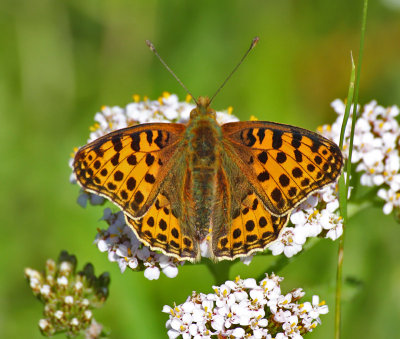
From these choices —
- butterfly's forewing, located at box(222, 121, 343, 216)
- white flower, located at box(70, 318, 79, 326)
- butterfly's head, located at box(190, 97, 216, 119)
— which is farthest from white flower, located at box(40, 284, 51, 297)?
butterfly's forewing, located at box(222, 121, 343, 216)

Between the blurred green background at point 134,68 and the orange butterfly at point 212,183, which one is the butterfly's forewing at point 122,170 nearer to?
the orange butterfly at point 212,183

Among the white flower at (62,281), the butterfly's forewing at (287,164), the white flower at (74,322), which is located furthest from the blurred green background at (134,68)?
the butterfly's forewing at (287,164)

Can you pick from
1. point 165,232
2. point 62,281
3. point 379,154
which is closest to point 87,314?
point 62,281

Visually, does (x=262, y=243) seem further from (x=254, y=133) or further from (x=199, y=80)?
(x=199, y=80)

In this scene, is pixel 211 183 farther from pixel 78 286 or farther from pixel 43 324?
pixel 43 324

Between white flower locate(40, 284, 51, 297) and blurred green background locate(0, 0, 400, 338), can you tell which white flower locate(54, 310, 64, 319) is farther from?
blurred green background locate(0, 0, 400, 338)

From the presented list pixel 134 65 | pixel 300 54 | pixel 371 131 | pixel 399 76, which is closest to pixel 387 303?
pixel 371 131

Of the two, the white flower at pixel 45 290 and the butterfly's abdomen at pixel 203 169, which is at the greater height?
the butterfly's abdomen at pixel 203 169

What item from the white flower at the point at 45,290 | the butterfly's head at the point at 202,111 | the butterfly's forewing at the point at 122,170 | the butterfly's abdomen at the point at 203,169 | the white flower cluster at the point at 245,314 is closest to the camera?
the white flower cluster at the point at 245,314
